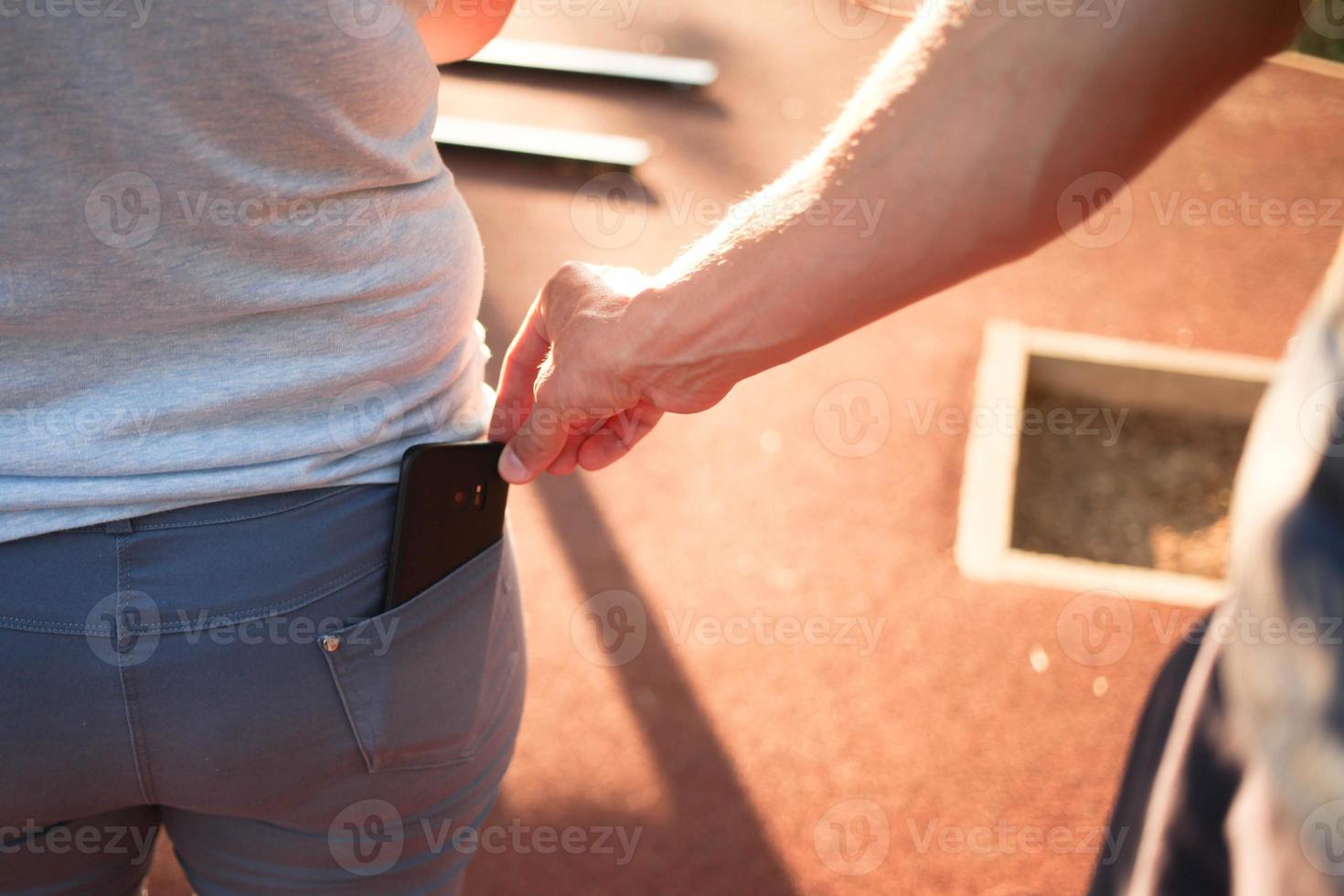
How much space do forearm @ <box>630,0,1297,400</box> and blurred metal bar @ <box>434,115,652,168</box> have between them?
16.0 feet

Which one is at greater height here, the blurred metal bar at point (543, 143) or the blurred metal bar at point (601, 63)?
the blurred metal bar at point (601, 63)

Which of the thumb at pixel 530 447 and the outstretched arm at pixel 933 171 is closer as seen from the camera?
the outstretched arm at pixel 933 171

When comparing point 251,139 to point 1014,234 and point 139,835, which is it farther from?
point 139,835

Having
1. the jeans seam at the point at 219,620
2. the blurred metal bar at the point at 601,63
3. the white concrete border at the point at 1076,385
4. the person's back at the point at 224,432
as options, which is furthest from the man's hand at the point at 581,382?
the blurred metal bar at the point at 601,63

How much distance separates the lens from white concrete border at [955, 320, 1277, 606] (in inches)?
143

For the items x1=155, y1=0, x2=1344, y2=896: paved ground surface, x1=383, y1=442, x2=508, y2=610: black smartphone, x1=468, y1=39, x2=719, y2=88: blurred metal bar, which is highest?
x1=468, y1=39, x2=719, y2=88: blurred metal bar

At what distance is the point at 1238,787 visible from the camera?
73 cm

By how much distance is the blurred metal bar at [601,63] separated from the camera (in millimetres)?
6660

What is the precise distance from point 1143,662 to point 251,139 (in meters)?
3.12

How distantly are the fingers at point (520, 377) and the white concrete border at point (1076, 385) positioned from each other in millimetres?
2456

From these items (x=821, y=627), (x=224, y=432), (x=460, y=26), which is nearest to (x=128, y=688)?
(x=224, y=432)

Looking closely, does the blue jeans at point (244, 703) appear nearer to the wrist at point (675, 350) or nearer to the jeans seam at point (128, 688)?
the jeans seam at point (128, 688)

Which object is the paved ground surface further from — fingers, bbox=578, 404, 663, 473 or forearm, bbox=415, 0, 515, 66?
forearm, bbox=415, 0, 515, 66

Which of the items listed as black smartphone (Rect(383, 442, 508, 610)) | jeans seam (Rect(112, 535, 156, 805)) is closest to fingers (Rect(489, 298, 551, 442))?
black smartphone (Rect(383, 442, 508, 610))
